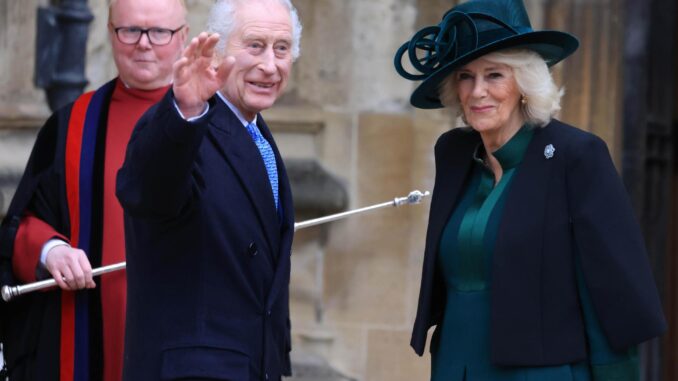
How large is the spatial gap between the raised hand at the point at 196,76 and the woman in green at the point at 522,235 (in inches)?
33.3

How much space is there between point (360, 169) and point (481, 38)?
2735mm

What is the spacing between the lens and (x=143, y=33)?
4816 mm

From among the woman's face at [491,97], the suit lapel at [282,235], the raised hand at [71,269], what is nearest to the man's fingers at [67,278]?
the raised hand at [71,269]

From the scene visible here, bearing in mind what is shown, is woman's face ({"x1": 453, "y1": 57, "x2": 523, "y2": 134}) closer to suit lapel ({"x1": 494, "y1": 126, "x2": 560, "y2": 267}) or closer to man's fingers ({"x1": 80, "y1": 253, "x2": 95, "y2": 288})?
suit lapel ({"x1": 494, "y1": 126, "x2": 560, "y2": 267})

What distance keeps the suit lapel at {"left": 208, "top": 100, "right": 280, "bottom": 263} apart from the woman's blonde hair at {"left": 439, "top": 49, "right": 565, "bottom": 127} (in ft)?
2.09

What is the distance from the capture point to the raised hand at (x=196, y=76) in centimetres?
346

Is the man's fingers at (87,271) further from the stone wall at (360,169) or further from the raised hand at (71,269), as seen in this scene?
the stone wall at (360,169)

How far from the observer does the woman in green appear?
13.0 ft

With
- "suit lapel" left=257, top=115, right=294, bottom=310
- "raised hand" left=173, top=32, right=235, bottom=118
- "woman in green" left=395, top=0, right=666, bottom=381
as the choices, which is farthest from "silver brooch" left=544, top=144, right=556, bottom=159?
"raised hand" left=173, top=32, right=235, bottom=118

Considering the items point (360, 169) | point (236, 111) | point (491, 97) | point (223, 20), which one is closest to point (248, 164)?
point (236, 111)

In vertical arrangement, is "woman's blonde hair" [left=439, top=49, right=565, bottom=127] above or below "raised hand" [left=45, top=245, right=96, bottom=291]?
above

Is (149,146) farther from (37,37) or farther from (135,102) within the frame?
(37,37)

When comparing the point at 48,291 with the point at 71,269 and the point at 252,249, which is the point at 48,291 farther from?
the point at 252,249

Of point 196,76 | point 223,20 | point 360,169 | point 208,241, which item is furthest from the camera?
point 360,169
